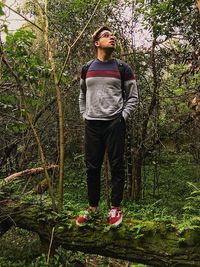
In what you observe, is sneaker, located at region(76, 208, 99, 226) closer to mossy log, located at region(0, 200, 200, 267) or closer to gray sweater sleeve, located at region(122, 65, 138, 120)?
mossy log, located at region(0, 200, 200, 267)

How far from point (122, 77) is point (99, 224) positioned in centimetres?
167

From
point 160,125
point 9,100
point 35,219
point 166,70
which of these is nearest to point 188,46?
point 166,70

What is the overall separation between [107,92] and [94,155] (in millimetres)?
733

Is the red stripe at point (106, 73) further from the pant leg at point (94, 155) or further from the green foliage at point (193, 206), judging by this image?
the green foliage at point (193, 206)

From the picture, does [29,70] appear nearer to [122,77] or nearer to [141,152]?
[122,77]

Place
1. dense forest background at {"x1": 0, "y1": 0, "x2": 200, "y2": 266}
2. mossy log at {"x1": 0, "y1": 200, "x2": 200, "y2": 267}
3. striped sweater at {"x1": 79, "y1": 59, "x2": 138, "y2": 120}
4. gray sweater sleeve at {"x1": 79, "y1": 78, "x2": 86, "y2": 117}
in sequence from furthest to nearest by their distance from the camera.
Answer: dense forest background at {"x1": 0, "y1": 0, "x2": 200, "y2": 266} < gray sweater sleeve at {"x1": 79, "y1": 78, "x2": 86, "y2": 117} < striped sweater at {"x1": 79, "y1": 59, "x2": 138, "y2": 120} < mossy log at {"x1": 0, "y1": 200, "x2": 200, "y2": 267}

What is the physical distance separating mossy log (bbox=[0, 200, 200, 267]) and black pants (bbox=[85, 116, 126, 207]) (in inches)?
13.0

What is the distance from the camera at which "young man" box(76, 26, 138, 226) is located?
14.3 ft

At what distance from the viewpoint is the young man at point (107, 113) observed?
4.37m

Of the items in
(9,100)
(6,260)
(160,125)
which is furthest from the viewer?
(160,125)

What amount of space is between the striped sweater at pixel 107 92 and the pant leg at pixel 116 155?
107mm

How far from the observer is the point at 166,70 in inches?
364

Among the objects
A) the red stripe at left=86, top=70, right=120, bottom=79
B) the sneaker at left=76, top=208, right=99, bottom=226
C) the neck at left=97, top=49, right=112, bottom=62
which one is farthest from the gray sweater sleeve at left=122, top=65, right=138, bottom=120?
the sneaker at left=76, top=208, right=99, bottom=226

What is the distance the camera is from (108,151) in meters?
4.46
